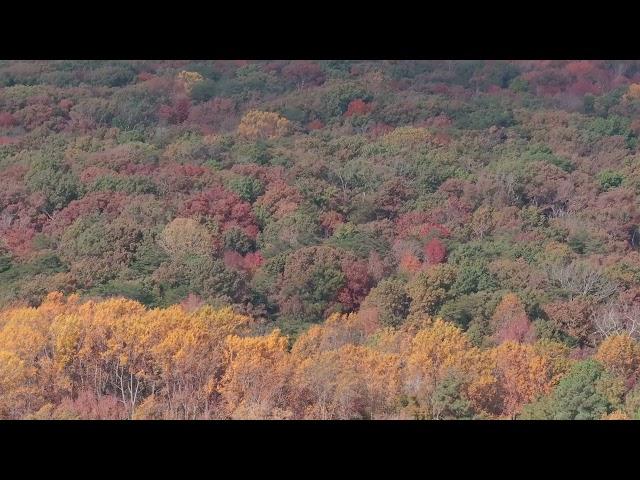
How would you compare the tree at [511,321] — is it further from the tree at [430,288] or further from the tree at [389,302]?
the tree at [389,302]

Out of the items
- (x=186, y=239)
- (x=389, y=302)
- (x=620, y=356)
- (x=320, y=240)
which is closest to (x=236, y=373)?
(x=389, y=302)

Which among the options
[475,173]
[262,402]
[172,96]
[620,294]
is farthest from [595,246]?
[172,96]

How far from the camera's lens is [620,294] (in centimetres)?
2125

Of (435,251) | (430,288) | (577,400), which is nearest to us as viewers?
(577,400)

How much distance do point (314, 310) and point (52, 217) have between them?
304 inches

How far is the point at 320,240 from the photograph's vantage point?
2483 centimetres

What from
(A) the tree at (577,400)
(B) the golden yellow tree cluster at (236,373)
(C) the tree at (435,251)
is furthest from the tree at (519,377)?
(C) the tree at (435,251)

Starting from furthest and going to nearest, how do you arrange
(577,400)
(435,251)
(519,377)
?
(435,251), (519,377), (577,400)

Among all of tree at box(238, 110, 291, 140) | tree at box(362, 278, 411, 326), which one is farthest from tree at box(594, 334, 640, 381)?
tree at box(238, 110, 291, 140)

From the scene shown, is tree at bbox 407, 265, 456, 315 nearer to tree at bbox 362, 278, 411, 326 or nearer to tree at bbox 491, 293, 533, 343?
tree at bbox 362, 278, 411, 326

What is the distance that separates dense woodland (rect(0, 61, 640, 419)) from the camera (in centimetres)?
1627

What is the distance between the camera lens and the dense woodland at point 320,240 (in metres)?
16.3

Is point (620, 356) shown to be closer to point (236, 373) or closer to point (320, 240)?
point (236, 373)

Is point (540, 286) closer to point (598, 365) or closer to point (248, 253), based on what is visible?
point (598, 365)
